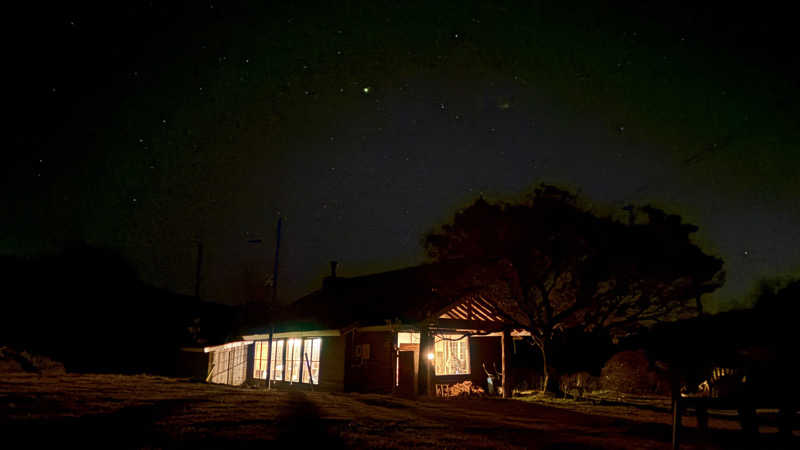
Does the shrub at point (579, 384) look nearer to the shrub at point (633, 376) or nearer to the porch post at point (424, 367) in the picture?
the shrub at point (633, 376)

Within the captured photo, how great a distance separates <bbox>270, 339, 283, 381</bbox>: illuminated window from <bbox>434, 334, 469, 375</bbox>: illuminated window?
8748mm

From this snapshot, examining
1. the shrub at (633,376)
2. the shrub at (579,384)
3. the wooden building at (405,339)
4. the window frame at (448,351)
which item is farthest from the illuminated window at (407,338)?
the shrub at (633,376)

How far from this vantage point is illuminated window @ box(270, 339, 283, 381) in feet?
85.9

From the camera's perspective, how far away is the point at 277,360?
26.8 m

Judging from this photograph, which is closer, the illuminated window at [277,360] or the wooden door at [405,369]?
the wooden door at [405,369]

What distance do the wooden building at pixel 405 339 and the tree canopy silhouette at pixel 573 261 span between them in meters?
0.99

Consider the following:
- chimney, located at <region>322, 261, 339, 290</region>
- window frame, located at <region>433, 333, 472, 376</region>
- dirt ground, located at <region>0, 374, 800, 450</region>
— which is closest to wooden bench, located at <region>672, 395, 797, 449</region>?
dirt ground, located at <region>0, 374, 800, 450</region>

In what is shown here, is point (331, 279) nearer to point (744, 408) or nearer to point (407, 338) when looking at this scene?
point (407, 338)

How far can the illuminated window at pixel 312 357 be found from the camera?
22797 mm

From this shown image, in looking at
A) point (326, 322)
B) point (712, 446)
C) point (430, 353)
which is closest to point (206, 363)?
point (326, 322)

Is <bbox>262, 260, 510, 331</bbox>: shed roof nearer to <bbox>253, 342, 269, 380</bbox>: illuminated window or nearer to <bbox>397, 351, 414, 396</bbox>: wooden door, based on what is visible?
<bbox>397, 351, 414, 396</bbox>: wooden door

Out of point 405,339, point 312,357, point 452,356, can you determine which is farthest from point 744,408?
point 312,357

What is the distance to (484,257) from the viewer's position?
61.9ft

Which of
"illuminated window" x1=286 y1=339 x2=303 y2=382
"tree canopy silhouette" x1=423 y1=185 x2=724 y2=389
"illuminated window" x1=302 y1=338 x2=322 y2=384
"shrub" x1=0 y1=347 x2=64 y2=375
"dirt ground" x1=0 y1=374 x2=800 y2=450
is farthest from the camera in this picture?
"illuminated window" x1=286 y1=339 x2=303 y2=382
